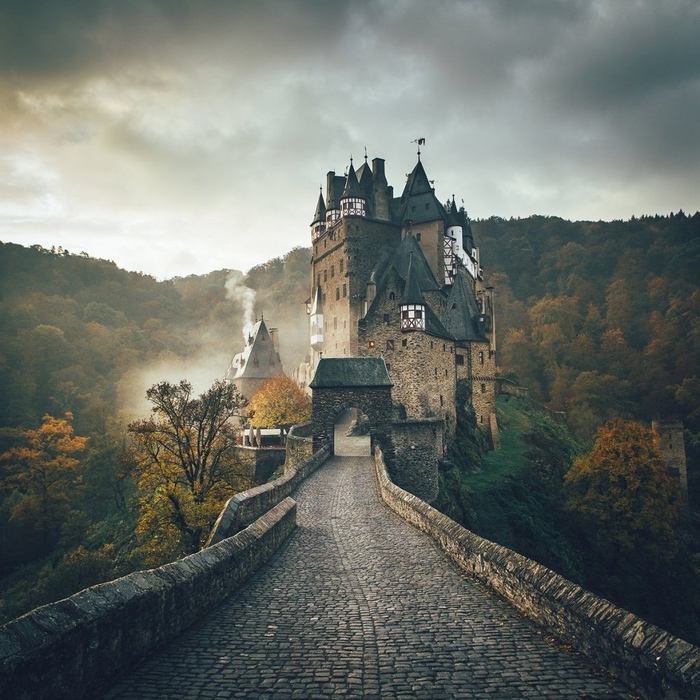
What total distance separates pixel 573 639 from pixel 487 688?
1.44 metres

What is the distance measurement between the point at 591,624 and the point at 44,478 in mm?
40877

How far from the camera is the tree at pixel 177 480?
66.2 ft

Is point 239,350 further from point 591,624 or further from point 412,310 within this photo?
point 591,624

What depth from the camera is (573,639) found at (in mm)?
6172

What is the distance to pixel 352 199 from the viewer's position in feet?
164

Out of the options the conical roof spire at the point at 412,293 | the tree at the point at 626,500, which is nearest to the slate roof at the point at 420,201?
the conical roof spire at the point at 412,293

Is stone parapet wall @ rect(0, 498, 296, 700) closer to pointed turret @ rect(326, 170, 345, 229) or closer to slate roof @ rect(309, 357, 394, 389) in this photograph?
slate roof @ rect(309, 357, 394, 389)

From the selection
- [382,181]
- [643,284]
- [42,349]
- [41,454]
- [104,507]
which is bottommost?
[104,507]

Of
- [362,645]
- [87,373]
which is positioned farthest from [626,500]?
[87,373]

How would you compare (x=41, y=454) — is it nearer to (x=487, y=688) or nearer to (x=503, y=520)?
(x=503, y=520)

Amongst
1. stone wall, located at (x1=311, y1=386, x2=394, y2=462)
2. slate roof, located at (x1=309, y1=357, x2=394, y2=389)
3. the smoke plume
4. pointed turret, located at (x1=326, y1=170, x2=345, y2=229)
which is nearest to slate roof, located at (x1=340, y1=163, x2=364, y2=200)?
pointed turret, located at (x1=326, y1=170, x2=345, y2=229)

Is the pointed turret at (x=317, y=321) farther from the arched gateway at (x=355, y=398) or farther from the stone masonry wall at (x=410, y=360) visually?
the arched gateway at (x=355, y=398)

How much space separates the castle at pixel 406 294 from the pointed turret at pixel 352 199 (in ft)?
0.30

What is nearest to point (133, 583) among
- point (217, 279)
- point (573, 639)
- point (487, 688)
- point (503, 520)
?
point (487, 688)
